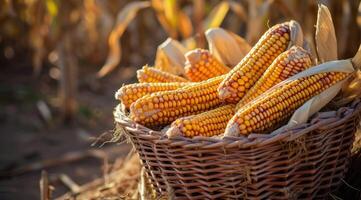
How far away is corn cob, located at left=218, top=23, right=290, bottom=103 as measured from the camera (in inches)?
89.3

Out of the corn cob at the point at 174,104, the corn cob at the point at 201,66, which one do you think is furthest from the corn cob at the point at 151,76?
the corn cob at the point at 174,104

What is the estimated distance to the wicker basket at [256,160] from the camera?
1982 millimetres

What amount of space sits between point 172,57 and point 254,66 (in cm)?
65

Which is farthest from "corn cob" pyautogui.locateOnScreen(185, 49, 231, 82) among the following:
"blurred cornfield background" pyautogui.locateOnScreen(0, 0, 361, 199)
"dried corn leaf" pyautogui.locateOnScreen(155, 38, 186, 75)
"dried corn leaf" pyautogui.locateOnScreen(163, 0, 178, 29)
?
"dried corn leaf" pyautogui.locateOnScreen(163, 0, 178, 29)

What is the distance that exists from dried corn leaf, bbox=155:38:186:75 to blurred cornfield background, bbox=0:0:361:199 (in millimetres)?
332

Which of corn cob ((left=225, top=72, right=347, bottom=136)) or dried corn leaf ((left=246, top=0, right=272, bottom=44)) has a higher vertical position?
dried corn leaf ((left=246, top=0, right=272, bottom=44))

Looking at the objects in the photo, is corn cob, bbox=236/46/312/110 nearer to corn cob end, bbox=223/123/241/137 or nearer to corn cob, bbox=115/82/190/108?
corn cob end, bbox=223/123/241/137

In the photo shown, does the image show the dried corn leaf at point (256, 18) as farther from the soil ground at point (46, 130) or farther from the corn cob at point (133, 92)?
the corn cob at point (133, 92)

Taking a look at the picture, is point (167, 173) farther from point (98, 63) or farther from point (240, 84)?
point (98, 63)

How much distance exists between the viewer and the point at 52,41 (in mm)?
4980

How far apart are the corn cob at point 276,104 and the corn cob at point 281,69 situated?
0.07 meters

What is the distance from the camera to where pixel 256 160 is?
2.00 m

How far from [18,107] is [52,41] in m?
0.82

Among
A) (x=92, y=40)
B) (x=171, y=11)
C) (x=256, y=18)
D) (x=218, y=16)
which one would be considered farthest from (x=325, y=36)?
(x=92, y=40)
